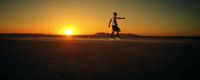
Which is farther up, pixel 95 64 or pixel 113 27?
pixel 113 27

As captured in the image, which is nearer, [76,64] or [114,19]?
[76,64]

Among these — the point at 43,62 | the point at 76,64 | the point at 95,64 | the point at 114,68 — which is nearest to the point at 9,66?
the point at 43,62

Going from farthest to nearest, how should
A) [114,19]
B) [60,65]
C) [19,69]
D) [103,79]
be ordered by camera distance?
[114,19], [60,65], [19,69], [103,79]

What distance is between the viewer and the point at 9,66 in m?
6.14

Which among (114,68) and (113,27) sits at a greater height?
(113,27)

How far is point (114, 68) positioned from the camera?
5980mm

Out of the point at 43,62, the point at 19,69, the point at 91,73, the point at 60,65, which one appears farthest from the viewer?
the point at 43,62

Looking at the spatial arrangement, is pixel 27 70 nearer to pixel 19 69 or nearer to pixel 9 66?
pixel 19 69

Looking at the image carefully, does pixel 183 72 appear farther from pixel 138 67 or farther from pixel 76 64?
pixel 76 64

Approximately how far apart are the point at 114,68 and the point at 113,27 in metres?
13.9

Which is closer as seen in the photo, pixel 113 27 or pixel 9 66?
pixel 9 66

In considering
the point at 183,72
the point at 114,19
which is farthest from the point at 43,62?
the point at 114,19

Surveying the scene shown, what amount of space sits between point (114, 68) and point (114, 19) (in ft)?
45.2

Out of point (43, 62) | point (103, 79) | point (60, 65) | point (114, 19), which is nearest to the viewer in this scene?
point (103, 79)
